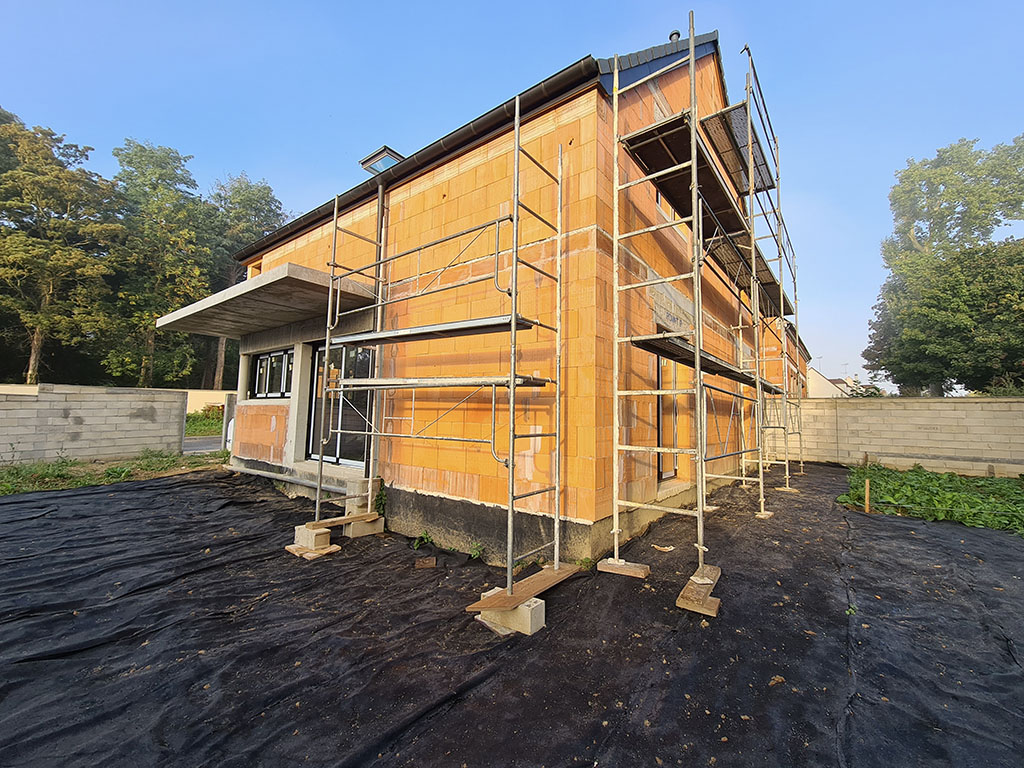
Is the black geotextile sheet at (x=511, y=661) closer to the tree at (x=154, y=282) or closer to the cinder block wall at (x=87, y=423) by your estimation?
the cinder block wall at (x=87, y=423)

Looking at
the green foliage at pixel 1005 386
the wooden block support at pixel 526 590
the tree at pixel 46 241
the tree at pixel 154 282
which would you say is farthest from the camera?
the tree at pixel 154 282

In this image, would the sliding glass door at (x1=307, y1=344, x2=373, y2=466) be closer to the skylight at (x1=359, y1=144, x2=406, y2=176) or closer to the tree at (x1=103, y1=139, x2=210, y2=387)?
the skylight at (x1=359, y1=144, x2=406, y2=176)

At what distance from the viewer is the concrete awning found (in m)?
6.10

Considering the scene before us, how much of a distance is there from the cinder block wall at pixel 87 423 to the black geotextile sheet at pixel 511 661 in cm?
795

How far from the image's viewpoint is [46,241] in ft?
74.2

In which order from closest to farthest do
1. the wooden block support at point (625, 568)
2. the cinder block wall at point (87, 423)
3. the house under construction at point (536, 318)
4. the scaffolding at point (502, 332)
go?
1. the scaffolding at point (502, 332)
2. the wooden block support at point (625, 568)
3. the house under construction at point (536, 318)
4. the cinder block wall at point (87, 423)

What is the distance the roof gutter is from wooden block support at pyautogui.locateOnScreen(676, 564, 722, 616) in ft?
18.4

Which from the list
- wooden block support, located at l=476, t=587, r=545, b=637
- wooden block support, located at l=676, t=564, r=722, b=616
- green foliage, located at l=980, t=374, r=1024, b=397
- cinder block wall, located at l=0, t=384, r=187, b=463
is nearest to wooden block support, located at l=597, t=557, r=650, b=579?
wooden block support, located at l=676, t=564, r=722, b=616

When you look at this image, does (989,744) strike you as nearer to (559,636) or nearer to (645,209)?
(559,636)

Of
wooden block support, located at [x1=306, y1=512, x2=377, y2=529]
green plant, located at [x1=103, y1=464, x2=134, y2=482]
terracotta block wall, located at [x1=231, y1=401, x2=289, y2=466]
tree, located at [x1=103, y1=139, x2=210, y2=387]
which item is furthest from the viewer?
tree, located at [x1=103, y1=139, x2=210, y2=387]

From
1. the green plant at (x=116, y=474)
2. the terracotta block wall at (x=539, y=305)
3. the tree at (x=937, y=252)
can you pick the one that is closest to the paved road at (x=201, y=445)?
the green plant at (x=116, y=474)

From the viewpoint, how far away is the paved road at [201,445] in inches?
617

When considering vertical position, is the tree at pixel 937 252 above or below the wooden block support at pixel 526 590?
above

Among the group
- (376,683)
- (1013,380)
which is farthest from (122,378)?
(1013,380)
